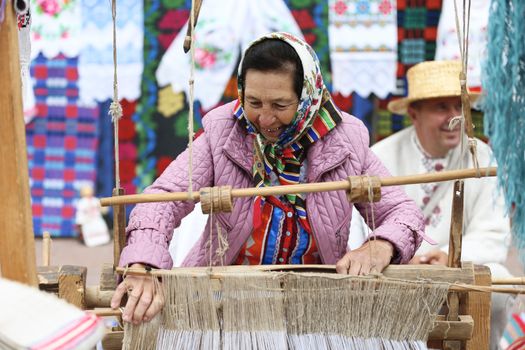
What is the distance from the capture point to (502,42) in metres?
1.61

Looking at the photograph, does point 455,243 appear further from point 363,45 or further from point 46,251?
point 363,45

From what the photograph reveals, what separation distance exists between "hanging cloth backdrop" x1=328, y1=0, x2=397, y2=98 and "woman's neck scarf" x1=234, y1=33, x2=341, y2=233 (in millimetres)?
3364

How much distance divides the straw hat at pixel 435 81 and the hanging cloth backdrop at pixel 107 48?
2.59 metres

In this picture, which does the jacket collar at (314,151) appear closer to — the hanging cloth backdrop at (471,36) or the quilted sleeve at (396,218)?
the quilted sleeve at (396,218)

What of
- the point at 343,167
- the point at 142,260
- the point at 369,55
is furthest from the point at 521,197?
the point at 369,55

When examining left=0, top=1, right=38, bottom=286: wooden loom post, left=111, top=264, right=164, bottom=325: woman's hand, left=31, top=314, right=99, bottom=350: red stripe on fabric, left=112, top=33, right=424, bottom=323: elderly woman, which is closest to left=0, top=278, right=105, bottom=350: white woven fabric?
left=31, top=314, right=99, bottom=350: red stripe on fabric

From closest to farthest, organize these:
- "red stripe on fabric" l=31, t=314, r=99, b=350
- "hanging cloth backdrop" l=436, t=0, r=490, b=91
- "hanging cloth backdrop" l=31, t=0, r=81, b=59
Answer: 1. "red stripe on fabric" l=31, t=314, r=99, b=350
2. "hanging cloth backdrop" l=436, t=0, r=490, b=91
3. "hanging cloth backdrop" l=31, t=0, r=81, b=59

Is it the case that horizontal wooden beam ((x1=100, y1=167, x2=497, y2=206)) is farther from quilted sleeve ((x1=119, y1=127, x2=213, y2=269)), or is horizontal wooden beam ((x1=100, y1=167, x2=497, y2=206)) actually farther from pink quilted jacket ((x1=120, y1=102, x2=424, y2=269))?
pink quilted jacket ((x1=120, y1=102, x2=424, y2=269))

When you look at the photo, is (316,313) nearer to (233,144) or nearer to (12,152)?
(233,144)

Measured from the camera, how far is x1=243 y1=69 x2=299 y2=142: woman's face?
2.35 metres

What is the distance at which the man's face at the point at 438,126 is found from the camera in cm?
391

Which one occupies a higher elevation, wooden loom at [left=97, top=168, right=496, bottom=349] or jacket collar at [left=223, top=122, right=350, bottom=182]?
jacket collar at [left=223, top=122, right=350, bottom=182]

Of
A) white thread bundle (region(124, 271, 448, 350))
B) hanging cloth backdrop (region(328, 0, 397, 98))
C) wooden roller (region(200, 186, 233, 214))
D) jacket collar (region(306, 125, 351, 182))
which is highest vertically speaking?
hanging cloth backdrop (region(328, 0, 397, 98))

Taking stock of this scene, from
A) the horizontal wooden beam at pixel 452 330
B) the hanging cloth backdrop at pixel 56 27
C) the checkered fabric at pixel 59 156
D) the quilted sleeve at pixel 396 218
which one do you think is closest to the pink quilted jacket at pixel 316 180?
the quilted sleeve at pixel 396 218
